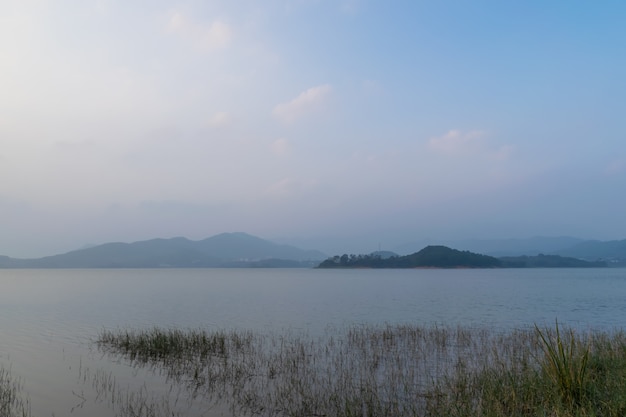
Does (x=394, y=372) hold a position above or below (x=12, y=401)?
below

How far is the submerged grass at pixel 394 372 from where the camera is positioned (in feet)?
28.5

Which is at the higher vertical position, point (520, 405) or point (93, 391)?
point (520, 405)

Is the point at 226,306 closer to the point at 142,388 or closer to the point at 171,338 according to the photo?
the point at 171,338

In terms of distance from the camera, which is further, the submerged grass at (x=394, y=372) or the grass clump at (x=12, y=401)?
the grass clump at (x=12, y=401)

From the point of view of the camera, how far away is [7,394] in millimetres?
12703

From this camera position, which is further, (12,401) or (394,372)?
(394,372)

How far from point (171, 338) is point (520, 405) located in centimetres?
1589

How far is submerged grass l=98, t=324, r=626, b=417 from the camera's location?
28.5ft

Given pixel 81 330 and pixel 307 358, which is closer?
pixel 307 358

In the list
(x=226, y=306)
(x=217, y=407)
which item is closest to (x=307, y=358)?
(x=217, y=407)

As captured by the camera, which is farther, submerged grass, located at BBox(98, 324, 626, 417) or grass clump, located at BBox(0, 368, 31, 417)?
grass clump, located at BBox(0, 368, 31, 417)

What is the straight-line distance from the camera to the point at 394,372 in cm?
1530

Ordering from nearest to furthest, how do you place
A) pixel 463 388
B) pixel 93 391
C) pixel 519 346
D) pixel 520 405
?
pixel 520 405 < pixel 463 388 < pixel 93 391 < pixel 519 346

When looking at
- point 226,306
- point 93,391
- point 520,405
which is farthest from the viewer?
point 226,306
